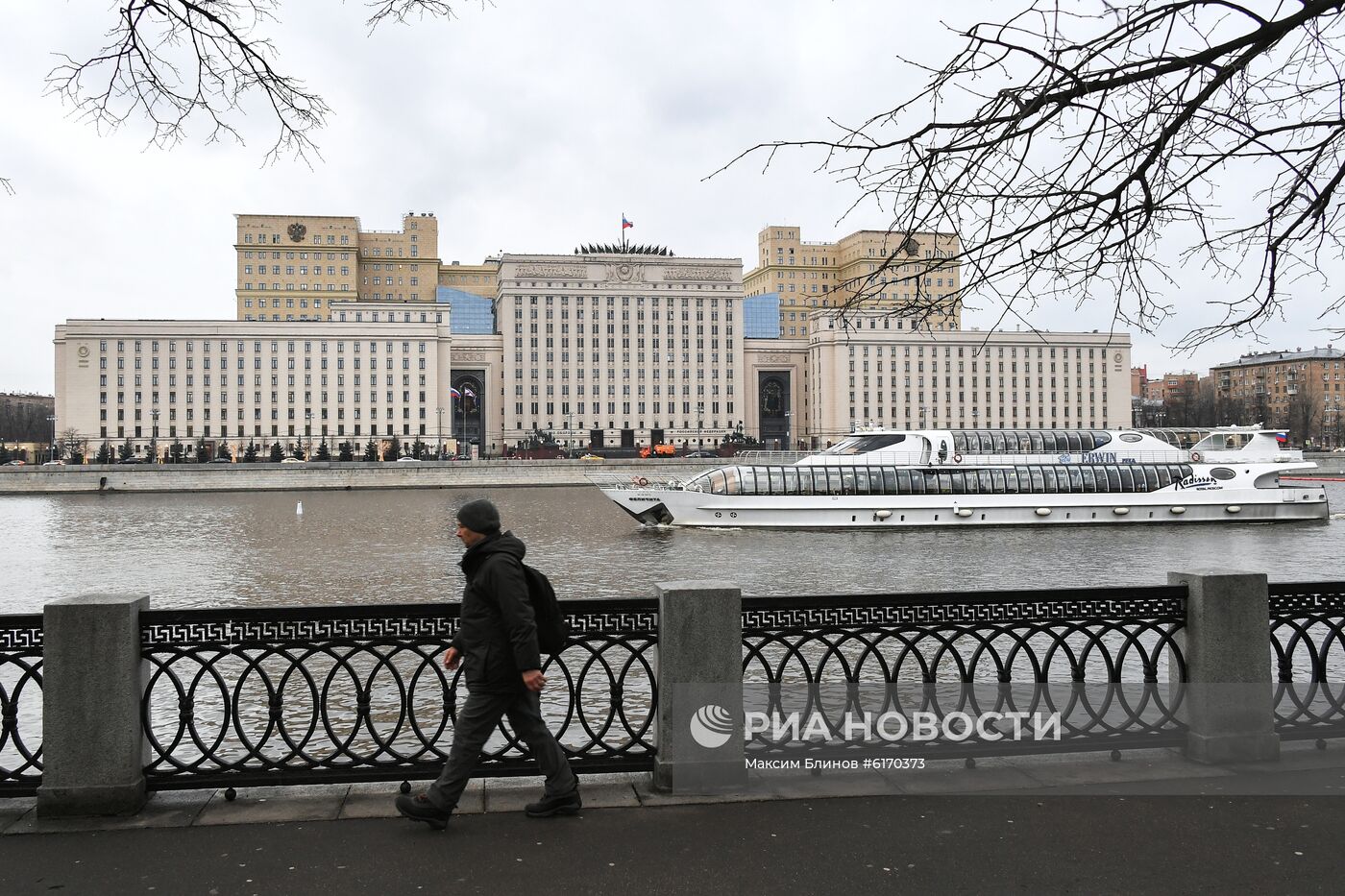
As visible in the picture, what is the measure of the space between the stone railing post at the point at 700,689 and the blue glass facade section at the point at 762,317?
17758cm

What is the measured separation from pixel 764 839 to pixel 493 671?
1.84 m

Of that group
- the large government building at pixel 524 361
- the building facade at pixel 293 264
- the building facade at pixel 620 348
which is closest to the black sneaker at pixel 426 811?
the large government building at pixel 524 361

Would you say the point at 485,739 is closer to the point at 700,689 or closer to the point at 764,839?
the point at 700,689

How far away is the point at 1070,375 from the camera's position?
6978 inches

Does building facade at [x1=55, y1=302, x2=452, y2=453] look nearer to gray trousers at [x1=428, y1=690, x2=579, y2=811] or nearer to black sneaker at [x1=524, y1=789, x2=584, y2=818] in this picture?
gray trousers at [x1=428, y1=690, x2=579, y2=811]

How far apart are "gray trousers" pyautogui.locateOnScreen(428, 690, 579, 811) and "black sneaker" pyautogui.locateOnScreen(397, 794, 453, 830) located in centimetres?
3

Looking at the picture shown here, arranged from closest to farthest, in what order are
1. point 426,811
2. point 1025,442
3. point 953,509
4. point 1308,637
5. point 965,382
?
point 426,811
point 1308,637
point 953,509
point 1025,442
point 965,382

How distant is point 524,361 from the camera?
163250 millimetres

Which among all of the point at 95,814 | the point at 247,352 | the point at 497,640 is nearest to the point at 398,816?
the point at 497,640

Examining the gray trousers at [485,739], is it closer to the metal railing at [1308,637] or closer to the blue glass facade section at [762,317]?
the metal railing at [1308,637]

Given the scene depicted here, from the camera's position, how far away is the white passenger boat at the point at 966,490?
44438 mm

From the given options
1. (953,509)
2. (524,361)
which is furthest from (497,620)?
(524,361)

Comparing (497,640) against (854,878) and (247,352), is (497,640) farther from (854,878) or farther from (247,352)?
(247,352)

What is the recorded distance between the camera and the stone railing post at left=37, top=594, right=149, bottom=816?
6.10 metres
